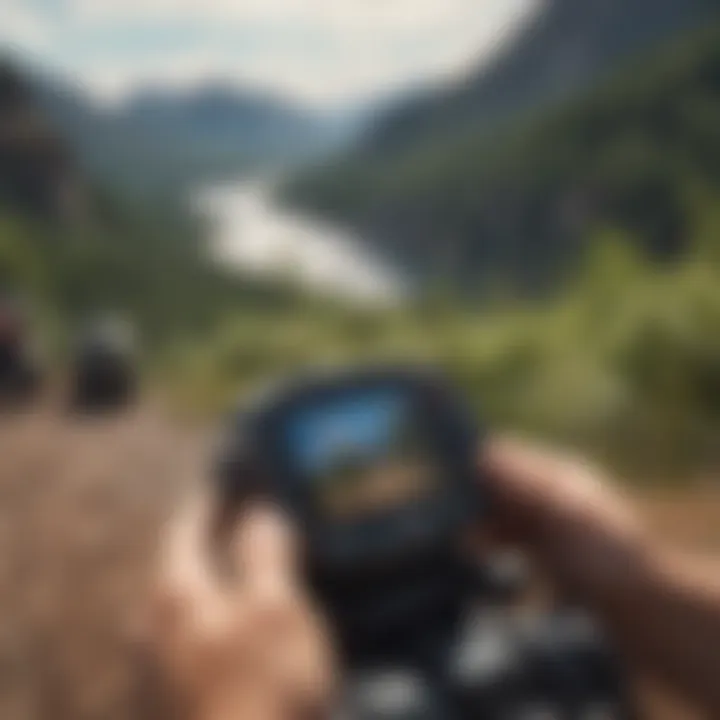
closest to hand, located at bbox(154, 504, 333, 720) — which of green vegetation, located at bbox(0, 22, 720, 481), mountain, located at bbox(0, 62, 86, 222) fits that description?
green vegetation, located at bbox(0, 22, 720, 481)

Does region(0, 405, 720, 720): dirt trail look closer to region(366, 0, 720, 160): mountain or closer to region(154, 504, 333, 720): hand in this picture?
region(154, 504, 333, 720): hand

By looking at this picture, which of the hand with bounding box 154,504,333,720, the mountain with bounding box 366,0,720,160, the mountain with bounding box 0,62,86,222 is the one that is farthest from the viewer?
the mountain with bounding box 0,62,86,222

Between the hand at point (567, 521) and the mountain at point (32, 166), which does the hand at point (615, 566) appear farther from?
the mountain at point (32, 166)

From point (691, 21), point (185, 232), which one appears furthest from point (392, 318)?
point (691, 21)

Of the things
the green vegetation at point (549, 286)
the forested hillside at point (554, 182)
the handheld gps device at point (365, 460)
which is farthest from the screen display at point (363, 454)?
the forested hillside at point (554, 182)

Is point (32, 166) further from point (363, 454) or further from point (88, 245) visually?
point (363, 454)

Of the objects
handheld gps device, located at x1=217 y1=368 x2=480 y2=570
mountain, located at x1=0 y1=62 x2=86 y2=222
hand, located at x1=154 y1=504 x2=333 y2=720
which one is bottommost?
hand, located at x1=154 y1=504 x2=333 y2=720

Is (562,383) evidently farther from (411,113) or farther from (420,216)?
(411,113)
